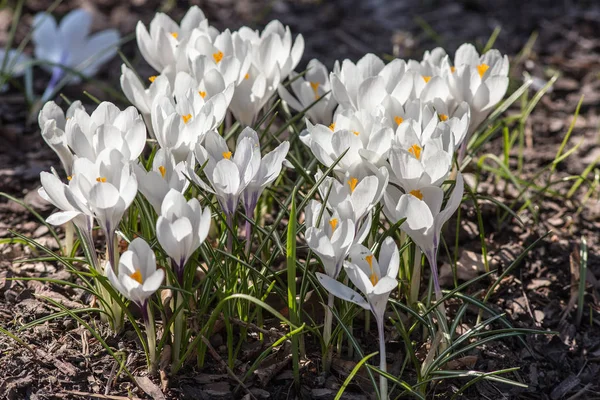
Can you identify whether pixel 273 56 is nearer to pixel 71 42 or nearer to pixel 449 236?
pixel 449 236

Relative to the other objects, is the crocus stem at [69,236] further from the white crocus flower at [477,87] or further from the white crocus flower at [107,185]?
the white crocus flower at [477,87]

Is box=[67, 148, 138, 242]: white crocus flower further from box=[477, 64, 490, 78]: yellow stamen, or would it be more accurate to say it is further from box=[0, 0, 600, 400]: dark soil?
box=[477, 64, 490, 78]: yellow stamen

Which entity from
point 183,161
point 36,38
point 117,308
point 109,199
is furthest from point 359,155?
point 36,38

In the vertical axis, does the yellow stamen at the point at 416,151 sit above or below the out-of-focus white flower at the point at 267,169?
above

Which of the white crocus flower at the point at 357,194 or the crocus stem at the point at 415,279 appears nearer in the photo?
the white crocus flower at the point at 357,194

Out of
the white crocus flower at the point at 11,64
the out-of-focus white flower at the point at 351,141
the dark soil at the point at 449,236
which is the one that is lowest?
the dark soil at the point at 449,236

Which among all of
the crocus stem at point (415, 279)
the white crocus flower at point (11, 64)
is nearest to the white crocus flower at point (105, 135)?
the crocus stem at point (415, 279)

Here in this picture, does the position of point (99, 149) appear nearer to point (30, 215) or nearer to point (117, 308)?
point (117, 308)

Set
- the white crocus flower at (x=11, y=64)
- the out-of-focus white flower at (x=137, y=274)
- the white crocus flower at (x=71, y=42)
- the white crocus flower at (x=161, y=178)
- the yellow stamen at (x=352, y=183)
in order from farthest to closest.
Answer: the white crocus flower at (x=71, y=42), the white crocus flower at (x=11, y=64), the yellow stamen at (x=352, y=183), the white crocus flower at (x=161, y=178), the out-of-focus white flower at (x=137, y=274)
